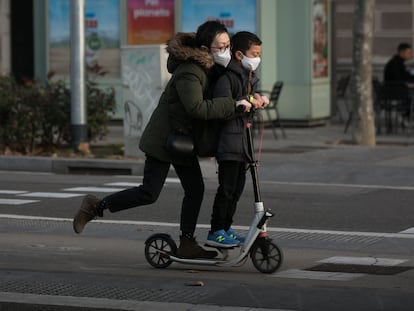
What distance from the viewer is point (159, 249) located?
8695mm

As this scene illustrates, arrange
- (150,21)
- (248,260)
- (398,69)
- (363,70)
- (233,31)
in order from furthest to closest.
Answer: (150,21)
(398,69)
(233,31)
(363,70)
(248,260)

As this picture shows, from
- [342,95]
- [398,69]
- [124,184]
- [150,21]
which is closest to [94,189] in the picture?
[124,184]

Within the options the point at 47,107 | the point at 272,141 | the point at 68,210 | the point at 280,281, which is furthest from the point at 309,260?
the point at 272,141

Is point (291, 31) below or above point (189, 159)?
above

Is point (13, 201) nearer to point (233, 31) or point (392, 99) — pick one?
point (233, 31)

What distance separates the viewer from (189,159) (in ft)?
27.7

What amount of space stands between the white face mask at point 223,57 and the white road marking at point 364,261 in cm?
186

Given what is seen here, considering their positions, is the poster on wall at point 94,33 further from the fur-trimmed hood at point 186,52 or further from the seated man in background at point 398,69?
the fur-trimmed hood at point 186,52

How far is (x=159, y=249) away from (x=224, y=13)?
14.0m

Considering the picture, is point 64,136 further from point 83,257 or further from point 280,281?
point 280,281

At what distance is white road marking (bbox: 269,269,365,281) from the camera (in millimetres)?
8328

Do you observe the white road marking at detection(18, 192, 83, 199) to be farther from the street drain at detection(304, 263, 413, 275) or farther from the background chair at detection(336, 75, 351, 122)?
the background chair at detection(336, 75, 351, 122)

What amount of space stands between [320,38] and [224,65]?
49.0 ft

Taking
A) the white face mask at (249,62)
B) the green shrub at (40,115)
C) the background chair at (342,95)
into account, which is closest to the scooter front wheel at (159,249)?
the white face mask at (249,62)
